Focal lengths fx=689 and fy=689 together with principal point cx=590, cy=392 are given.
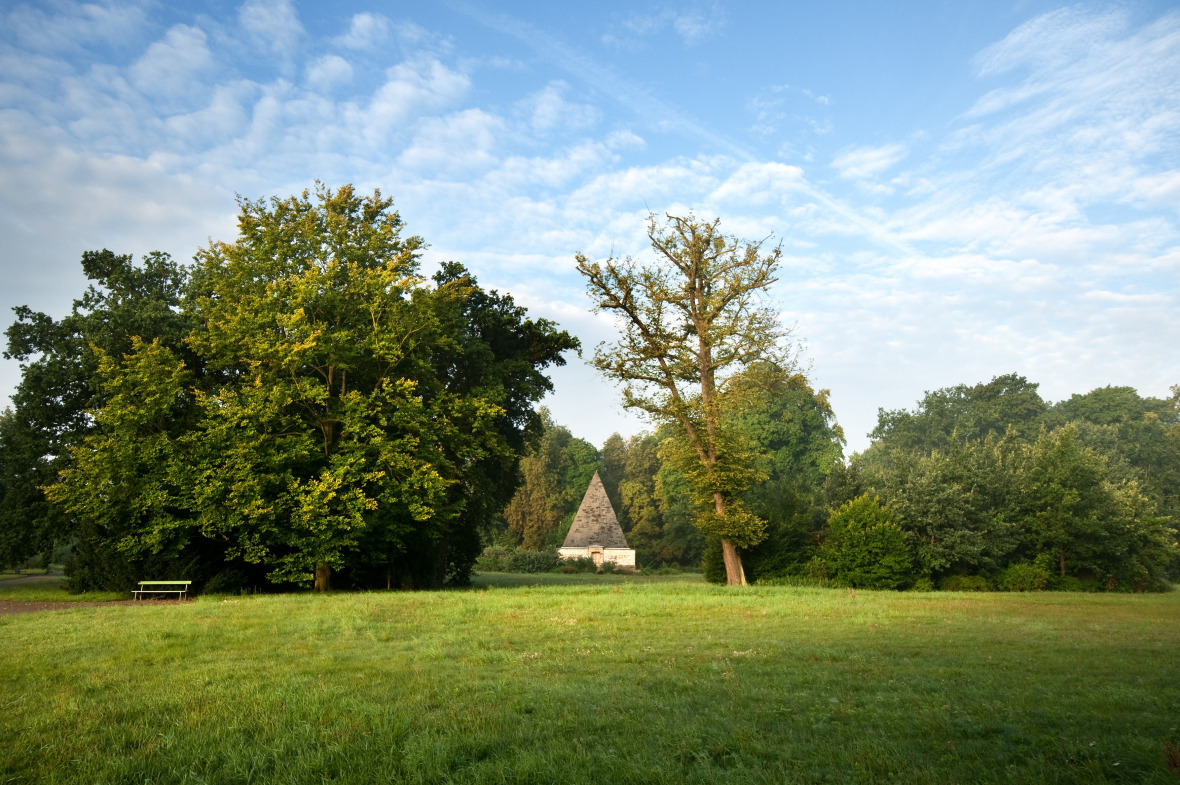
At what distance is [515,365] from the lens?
30859 mm

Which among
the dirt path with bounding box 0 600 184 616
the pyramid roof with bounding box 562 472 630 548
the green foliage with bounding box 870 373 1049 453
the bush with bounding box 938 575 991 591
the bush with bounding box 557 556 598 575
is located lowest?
the bush with bounding box 557 556 598 575

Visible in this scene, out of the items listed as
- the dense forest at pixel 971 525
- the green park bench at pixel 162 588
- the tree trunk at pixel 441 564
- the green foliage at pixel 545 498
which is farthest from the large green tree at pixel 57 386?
the green foliage at pixel 545 498

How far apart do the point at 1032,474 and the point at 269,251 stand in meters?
33.8

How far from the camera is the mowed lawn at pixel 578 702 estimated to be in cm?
488

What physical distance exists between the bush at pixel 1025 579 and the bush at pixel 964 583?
0.78 meters

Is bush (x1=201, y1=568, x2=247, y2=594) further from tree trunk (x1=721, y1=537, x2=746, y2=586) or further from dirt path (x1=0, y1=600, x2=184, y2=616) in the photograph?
tree trunk (x1=721, y1=537, x2=746, y2=586)

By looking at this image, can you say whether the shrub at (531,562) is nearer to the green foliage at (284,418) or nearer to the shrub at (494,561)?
the shrub at (494,561)

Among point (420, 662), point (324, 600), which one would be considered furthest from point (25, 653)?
point (324, 600)

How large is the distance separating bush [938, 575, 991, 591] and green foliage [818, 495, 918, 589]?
59.9 inches

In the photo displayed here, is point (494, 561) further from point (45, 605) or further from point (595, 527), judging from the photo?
point (45, 605)

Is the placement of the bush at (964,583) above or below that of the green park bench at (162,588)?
below

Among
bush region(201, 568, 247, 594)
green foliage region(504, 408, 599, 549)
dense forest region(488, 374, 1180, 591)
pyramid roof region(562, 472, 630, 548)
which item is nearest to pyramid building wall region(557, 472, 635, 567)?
pyramid roof region(562, 472, 630, 548)

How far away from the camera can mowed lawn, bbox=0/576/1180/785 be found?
4.88 metres

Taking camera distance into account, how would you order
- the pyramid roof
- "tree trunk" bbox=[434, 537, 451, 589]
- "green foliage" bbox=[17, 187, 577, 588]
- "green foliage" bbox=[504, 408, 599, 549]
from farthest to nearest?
"green foliage" bbox=[504, 408, 599, 549]
the pyramid roof
"tree trunk" bbox=[434, 537, 451, 589]
"green foliage" bbox=[17, 187, 577, 588]
